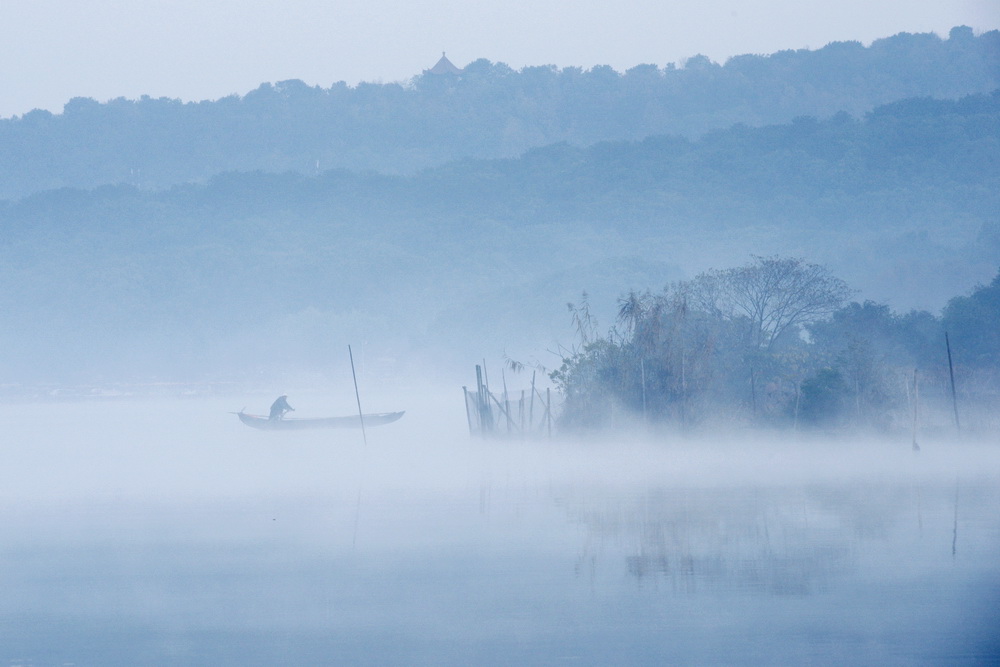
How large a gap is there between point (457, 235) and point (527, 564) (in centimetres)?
10108

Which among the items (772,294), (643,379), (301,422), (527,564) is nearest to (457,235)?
(301,422)

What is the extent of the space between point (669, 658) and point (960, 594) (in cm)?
316

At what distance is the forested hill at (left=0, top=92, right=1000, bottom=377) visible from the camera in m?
92.8

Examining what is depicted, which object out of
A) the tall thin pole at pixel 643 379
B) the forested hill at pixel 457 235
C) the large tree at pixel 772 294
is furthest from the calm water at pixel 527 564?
the forested hill at pixel 457 235

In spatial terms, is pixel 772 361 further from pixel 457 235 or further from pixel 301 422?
pixel 457 235

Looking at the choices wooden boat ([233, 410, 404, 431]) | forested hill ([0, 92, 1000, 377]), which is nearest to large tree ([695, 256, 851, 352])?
wooden boat ([233, 410, 404, 431])

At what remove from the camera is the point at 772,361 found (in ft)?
100

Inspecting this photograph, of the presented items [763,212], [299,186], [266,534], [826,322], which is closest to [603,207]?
[763,212]

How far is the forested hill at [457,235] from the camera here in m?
92.8

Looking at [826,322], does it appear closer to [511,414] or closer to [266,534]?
[511,414]

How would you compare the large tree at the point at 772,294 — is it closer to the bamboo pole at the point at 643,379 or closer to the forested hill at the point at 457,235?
the bamboo pole at the point at 643,379

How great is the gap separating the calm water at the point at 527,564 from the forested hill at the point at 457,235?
59.1 metres

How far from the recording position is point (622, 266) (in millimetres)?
82875

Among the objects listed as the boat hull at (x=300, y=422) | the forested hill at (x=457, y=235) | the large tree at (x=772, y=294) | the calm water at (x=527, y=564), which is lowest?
the calm water at (x=527, y=564)
